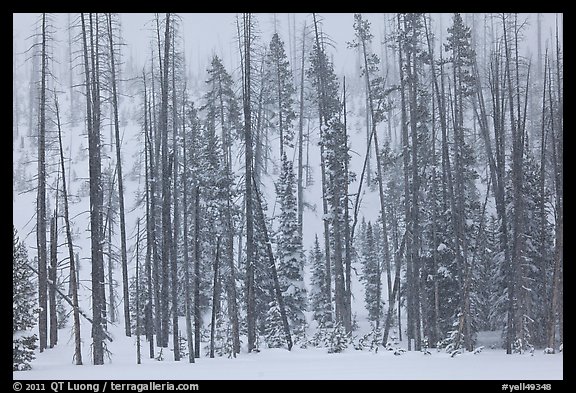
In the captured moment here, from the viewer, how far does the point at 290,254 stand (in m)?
31.9

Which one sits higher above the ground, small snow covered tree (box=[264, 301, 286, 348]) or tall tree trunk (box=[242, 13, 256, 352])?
tall tree trunk (box=[242, 13, 256, 352])

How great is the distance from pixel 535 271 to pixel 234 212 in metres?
15.5

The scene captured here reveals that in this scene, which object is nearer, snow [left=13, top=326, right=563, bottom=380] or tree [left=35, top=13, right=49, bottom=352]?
snow [left=13, top=326, right=563, bottom=380]

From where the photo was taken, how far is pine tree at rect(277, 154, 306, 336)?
3133cm

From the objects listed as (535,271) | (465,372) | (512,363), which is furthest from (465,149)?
(465,372)

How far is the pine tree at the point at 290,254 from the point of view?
31328 mm

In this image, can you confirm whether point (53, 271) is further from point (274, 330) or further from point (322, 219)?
point (322, 219)

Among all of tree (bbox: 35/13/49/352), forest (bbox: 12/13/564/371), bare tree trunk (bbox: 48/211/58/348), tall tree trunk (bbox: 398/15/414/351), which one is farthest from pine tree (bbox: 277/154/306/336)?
tree (bbox: 35/13/49/352)

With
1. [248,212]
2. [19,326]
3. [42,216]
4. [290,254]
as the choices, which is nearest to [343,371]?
[248,212]

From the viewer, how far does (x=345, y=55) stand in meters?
103

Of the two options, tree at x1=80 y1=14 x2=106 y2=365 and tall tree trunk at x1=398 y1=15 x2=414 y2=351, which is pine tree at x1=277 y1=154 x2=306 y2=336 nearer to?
tall tree trunk at x1=398 y1=15 x2=414 y2=351

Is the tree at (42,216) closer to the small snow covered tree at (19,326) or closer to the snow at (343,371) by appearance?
the small snow covered tree at (19,326)

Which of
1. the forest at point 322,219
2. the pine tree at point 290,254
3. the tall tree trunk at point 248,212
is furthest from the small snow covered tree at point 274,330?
the pine tree at point 290,254
